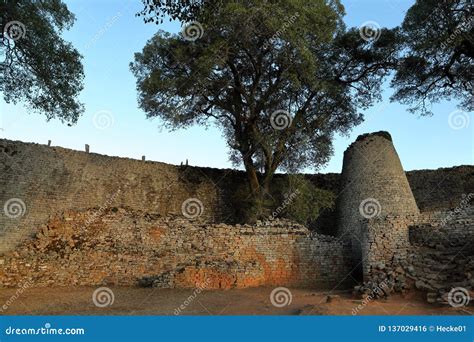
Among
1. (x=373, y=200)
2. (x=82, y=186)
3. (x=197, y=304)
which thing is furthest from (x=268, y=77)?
(x=197, y=304)

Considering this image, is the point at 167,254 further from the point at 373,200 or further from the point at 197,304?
the point at 373,200

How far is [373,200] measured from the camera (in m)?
18.2

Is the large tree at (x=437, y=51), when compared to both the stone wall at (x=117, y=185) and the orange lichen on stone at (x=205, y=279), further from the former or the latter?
the orange lichen on stone at (x=205, y=279)

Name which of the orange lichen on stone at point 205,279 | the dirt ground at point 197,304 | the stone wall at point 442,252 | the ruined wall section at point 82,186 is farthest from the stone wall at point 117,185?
the orange lichen on stone at point 205,279

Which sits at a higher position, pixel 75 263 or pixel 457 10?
pixel 457 10

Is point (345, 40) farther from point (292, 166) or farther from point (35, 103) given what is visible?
point (35, 103)

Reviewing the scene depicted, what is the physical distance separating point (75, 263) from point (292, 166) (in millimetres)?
10542

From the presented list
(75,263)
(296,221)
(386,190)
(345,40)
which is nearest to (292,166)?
(296,221)

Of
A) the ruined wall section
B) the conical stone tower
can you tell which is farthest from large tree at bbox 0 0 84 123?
the conical stone tower

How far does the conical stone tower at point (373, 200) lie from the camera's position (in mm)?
15500

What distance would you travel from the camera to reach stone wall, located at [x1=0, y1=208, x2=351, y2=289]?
A: 49.3 feet

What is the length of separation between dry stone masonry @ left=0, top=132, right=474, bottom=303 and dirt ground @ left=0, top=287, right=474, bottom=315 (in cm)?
80

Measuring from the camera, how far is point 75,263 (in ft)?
50.6

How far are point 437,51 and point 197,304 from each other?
1564cm
